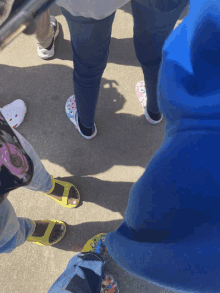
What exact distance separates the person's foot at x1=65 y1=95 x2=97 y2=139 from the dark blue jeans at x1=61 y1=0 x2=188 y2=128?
21 centimetres

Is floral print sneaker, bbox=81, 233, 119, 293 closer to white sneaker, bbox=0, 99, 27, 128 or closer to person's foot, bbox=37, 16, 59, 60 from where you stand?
white sneaker, bbox=0, 99, 27, 128

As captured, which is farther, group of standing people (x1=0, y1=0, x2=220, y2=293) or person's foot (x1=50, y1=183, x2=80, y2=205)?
person's foot (x1=50, y1=183, x2=80, y2=205)

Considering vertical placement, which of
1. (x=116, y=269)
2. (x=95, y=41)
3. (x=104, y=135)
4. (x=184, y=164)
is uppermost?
(x=95, y=41)

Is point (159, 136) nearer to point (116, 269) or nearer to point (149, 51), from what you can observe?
point (149, 51)

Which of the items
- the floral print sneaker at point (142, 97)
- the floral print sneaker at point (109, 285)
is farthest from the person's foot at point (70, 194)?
the floral print sneaker at point (142, 97)

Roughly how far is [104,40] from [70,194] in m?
0.83

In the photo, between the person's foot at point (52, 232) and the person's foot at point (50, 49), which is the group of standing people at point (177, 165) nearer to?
the person's foot at point (52, 232)

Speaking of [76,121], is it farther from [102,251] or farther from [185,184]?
[185,184]

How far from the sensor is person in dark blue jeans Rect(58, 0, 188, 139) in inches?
26.2

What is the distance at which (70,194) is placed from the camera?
1203 millimetres

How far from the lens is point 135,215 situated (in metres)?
0.45

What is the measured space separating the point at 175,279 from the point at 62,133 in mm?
1157

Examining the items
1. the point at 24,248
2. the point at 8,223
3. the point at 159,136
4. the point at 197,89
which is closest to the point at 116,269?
the point at 24,248

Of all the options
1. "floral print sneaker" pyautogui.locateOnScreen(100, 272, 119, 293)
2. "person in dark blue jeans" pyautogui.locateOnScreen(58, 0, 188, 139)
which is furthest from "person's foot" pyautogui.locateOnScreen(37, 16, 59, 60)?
"floral print sneaker" pyautogui.locateOnScreen(100, 272, 119, 293)
